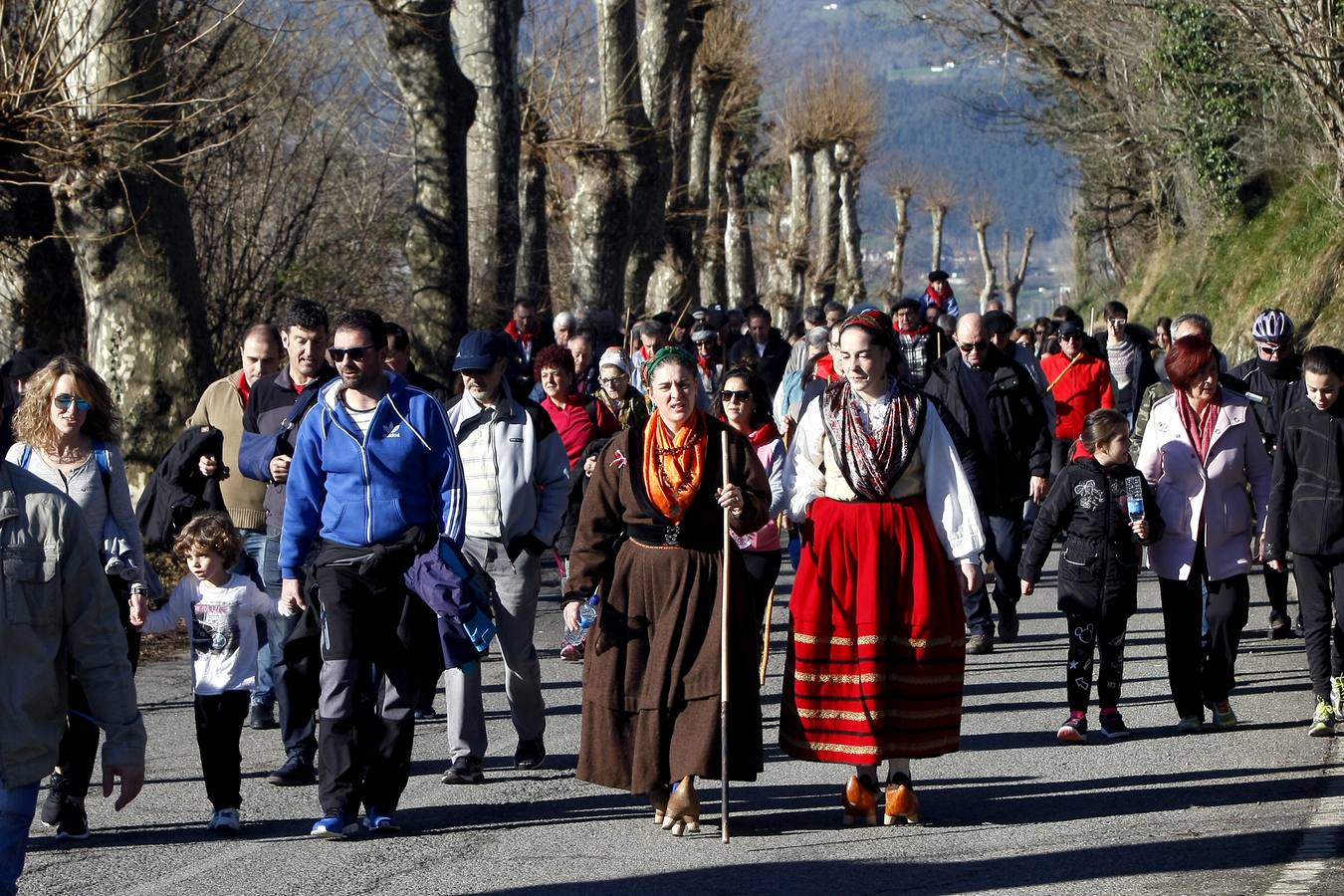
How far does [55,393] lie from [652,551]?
234 centimetres

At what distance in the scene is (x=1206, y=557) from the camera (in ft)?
30.6

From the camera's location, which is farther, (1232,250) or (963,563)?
(1232,250)

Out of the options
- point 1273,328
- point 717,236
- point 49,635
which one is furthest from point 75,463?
point 717,236

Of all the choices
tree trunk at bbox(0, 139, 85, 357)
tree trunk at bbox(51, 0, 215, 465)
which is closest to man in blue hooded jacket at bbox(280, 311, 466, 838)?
tree trunk at bbox(51, 0, 215, 465)

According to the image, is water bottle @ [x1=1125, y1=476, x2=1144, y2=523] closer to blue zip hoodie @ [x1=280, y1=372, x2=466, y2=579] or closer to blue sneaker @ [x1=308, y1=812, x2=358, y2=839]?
blue zip hoodie @ [x1=280, y1=372, x2=466, y2=579]

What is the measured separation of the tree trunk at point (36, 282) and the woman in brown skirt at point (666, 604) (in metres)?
8.70

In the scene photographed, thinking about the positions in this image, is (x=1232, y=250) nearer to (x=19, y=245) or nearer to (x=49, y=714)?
(x=19, y=245)

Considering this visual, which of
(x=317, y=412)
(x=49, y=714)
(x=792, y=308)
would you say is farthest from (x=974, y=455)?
(x=792, y=308)

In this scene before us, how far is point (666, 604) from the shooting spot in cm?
736

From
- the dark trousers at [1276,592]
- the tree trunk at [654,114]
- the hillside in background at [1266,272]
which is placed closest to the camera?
the dark trousers at [1276,592]

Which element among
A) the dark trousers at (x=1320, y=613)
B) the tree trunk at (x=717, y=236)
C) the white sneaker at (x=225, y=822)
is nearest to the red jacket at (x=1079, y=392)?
the dark trousers at (x=1320, y=613)

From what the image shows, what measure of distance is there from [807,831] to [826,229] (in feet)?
163

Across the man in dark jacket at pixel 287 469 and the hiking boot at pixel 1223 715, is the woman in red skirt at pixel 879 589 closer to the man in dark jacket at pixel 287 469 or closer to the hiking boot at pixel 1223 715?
the man in dark jacket at pixel 287 469

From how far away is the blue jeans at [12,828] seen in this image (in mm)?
4781
